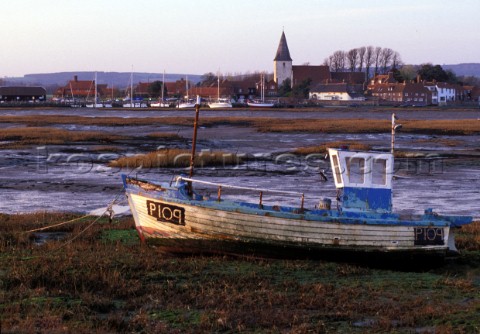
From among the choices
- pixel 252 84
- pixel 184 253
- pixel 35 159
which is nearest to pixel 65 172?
pixel 35 159

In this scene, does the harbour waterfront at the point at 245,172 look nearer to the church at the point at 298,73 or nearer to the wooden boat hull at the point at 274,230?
the wooden boat hull at the point at 274,230

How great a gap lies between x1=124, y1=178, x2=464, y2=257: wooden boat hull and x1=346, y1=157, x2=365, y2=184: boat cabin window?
101 cm

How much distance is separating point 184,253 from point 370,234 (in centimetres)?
399

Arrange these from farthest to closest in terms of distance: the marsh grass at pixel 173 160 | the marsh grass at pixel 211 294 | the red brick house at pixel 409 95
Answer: the red brick house at pixel 409 95 < the marsh grass at pixel 173 160 < the marsh grass at pixel 211 294

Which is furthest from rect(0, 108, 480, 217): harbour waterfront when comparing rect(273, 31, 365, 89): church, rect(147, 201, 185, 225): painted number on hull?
rect(273, 31, 365, 89): church

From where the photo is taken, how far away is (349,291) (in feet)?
44.0

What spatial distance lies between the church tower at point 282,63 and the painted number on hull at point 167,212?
565ft

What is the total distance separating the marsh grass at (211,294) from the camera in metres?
Result: 11.2

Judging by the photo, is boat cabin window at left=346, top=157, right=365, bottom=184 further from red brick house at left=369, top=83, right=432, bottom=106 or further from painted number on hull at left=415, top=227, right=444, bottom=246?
red brick house at left=369, top=83, right=432, bottom=106

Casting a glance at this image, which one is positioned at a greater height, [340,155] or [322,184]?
[340,155]

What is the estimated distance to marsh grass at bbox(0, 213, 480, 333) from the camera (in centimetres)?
1124

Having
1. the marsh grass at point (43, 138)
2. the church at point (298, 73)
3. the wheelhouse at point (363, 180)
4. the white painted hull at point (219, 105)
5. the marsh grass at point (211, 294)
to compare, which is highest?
the church at point (298, 73)

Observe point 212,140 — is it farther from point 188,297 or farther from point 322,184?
point 188,297

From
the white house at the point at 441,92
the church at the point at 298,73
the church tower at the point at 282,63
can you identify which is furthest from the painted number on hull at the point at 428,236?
the church tower at the point at 282,63
